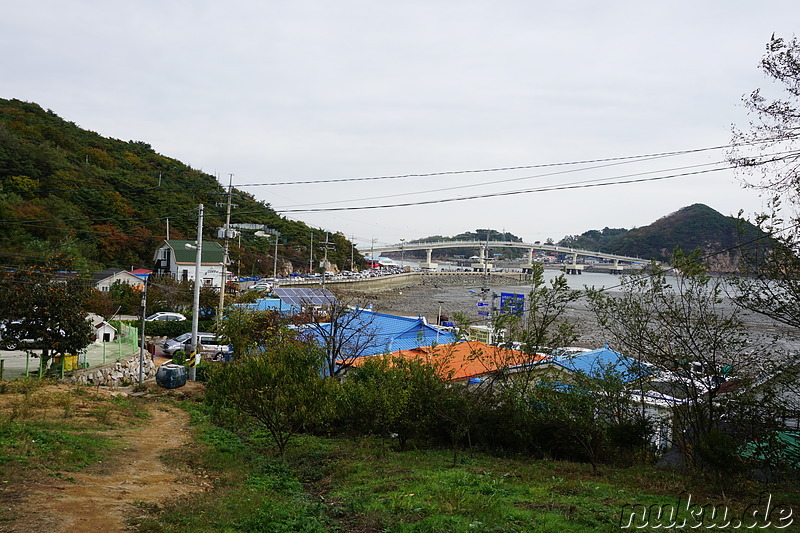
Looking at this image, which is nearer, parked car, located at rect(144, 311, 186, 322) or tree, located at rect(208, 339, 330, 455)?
tree, located at rect(208, 339, 330, 455)

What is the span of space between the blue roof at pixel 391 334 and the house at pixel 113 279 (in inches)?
790

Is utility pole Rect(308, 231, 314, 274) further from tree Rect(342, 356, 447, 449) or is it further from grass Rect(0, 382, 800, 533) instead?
tree Rect(342, 356, 447, 449)

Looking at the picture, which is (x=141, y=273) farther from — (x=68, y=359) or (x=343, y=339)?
(x=343, y=339)

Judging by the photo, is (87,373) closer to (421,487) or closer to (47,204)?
(421,487)

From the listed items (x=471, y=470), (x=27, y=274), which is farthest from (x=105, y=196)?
(x=471, y=470)

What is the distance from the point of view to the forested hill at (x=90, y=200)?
34.3 metres

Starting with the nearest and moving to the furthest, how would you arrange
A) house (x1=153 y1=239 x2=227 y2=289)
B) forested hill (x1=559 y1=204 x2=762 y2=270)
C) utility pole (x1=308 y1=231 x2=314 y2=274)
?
1. forested hill (x1=559 y1=204 x2=762 y2=270)
2. house (x1=153 y1=239 x2=227 y2=289)
3. utility pole (x1=308 y1=231 x2=314 y2=274)

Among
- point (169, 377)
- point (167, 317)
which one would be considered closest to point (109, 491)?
point (169, 377)

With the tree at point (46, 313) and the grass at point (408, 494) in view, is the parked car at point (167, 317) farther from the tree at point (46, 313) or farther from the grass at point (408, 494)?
the grass at point (408, 494)

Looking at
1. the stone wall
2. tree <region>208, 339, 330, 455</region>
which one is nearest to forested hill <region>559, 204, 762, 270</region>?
tree <region>208, 339, 330, 455</region>

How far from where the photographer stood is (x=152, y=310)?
33469mm

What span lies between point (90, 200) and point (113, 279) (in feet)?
43.0

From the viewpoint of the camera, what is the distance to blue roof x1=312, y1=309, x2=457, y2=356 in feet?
68.7

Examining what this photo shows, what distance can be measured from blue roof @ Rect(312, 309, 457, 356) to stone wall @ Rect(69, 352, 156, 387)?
7686mm
